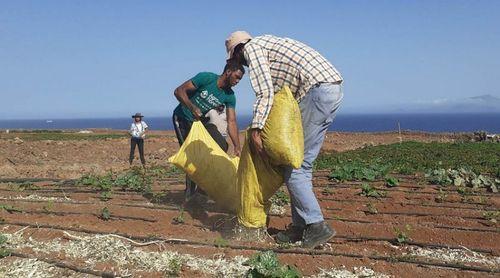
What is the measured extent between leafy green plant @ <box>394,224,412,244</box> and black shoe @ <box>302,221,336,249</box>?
647 mm

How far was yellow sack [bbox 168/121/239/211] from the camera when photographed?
5.15m

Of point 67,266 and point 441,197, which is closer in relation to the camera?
point 67,266

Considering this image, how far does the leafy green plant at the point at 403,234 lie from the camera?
4.32 metres

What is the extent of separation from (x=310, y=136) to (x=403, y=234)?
1.19m

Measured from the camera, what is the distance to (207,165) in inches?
204

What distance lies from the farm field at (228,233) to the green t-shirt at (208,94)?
1.08 metres

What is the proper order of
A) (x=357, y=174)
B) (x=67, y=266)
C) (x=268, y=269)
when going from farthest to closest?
1. (x=357, y=174)
2. (x=67, y=266)
3. (x=268, y=269)

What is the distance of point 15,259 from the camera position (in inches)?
160

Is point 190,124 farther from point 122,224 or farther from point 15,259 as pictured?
point 15,259

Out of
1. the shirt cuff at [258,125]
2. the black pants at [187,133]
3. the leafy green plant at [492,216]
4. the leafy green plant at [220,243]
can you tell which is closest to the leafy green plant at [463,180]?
the leafy green plant at [492,216]

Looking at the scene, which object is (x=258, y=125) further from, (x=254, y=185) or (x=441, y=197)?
(x=441, y=197)

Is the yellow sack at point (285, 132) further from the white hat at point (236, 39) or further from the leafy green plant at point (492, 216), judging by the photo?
the leafy green plant at point (492, 216)

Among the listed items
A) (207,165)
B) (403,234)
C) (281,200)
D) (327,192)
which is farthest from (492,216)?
(207,165)

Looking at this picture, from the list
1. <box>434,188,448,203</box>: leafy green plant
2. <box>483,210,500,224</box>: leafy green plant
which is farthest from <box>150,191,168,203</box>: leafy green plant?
<box>483,210,500,224</box>: leafy green plant
